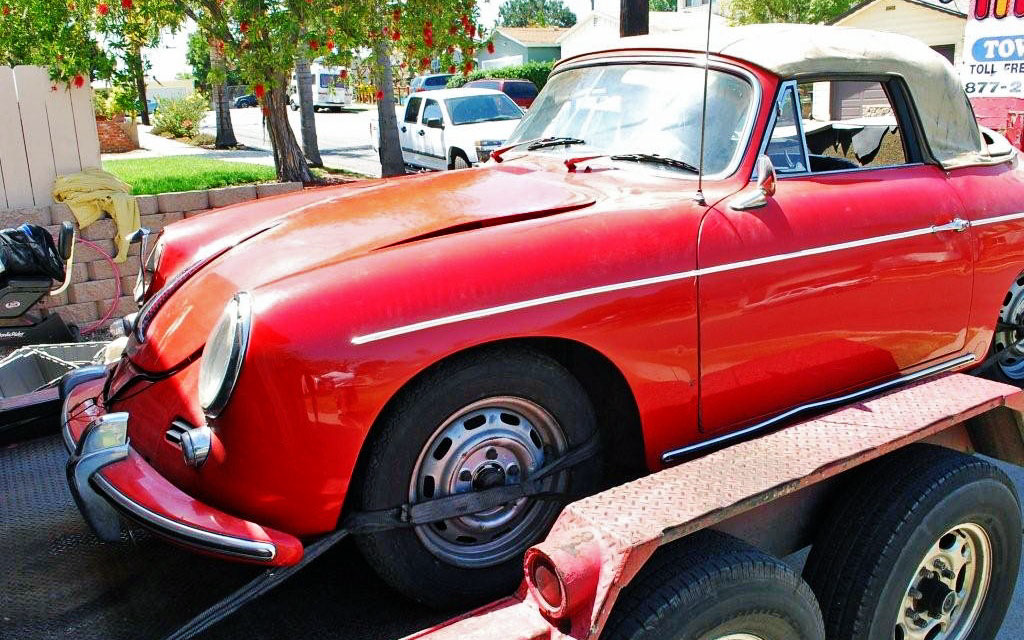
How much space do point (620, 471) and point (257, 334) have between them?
1236mm

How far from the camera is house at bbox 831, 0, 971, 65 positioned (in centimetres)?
2448

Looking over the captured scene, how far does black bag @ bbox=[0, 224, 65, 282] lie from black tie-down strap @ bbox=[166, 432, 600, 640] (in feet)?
8.47

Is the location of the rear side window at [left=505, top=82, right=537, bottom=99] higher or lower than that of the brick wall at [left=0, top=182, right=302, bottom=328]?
higher

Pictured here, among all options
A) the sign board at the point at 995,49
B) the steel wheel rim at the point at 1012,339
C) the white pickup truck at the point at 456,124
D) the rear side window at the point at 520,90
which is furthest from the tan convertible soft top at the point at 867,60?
the rear side window at the point at 520,90

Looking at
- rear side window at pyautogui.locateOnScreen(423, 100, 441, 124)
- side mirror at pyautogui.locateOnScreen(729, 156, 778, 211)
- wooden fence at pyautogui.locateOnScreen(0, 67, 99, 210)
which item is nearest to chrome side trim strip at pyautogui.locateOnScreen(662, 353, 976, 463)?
side mirror at pyautogui.locateOnScreen(729, 156, 778, 211)

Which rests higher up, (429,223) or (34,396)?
(429,223)

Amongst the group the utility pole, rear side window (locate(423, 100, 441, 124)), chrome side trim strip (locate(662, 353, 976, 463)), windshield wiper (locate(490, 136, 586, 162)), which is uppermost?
the utility pole

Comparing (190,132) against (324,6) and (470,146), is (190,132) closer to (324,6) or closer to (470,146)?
(470,146)

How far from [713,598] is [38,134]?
707 cm

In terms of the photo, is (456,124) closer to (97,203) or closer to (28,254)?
(97,203)

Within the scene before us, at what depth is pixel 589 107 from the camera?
11.7 feet

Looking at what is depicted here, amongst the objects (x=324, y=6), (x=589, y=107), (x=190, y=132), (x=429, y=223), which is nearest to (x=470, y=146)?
(x=324, y=6)

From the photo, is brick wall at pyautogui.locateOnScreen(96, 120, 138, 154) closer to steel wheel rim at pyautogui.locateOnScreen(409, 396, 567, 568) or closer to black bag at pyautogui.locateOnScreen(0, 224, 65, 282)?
black bag at pyautogui.locateOnScreen(0, 224, 65, 282)

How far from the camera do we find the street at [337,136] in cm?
2089
